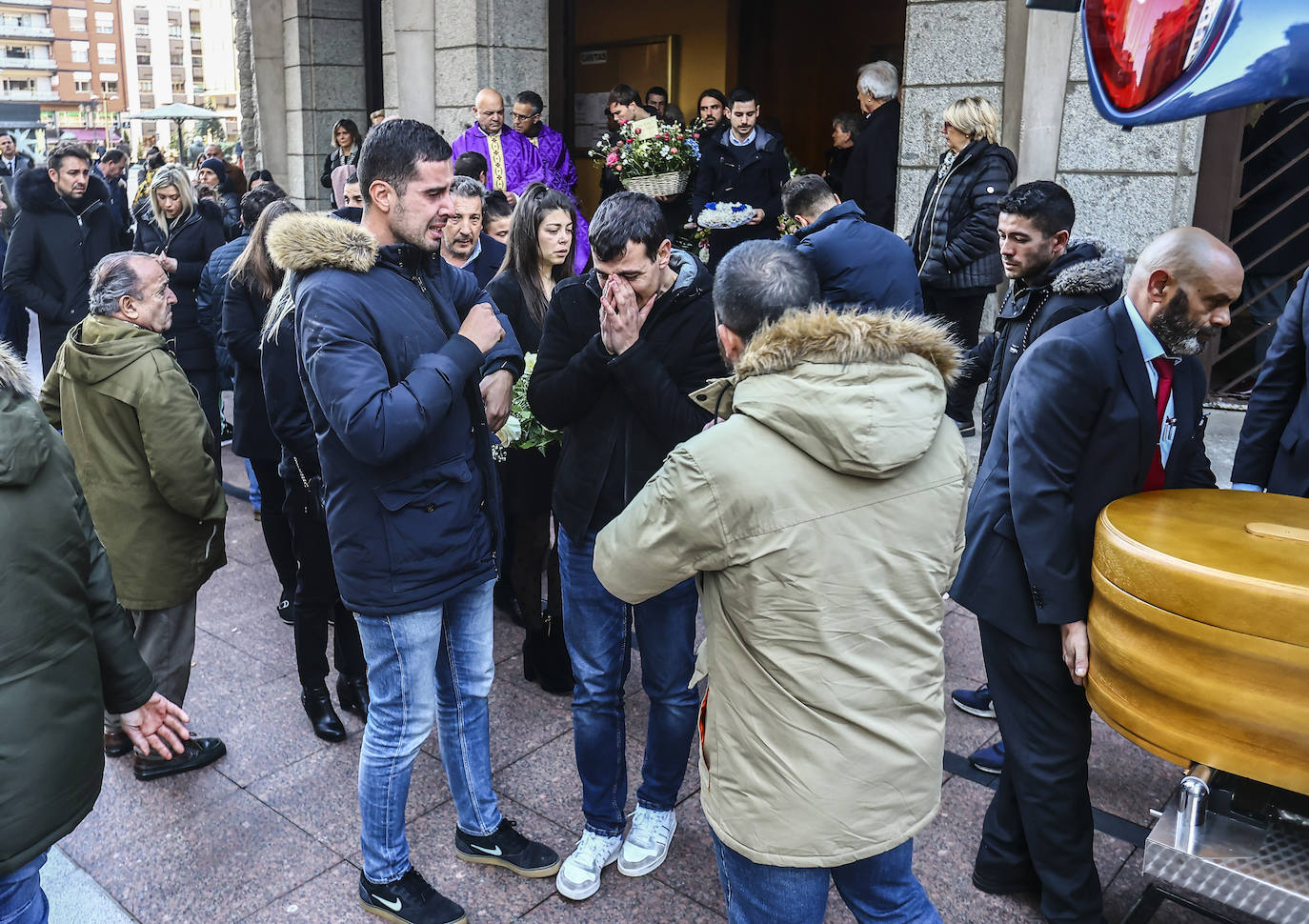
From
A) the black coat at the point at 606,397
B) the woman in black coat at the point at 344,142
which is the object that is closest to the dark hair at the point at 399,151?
the black coat at the point at 606,397

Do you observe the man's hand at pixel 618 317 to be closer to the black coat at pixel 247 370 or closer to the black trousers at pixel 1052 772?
the black trousers at pixel 1052 772

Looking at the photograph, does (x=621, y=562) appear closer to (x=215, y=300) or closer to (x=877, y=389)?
(x=877, y=389)

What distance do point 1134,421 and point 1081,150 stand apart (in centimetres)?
450

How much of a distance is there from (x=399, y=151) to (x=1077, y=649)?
225 cm

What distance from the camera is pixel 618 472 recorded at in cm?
324

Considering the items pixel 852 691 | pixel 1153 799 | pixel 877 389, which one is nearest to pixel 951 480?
pixel 877 389

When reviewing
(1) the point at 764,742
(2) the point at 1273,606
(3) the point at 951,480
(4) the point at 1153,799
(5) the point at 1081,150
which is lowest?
→ (4) the point at 1153,799

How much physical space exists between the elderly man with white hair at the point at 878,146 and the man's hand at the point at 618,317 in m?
5.16

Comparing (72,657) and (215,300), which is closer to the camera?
(72,657)

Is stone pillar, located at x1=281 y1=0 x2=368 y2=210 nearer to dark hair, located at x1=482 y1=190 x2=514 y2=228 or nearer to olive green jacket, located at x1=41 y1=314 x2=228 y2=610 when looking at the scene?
dark hair, located at x1=482 y1=190 x2=514 y2=228

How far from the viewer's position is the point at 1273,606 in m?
2.15

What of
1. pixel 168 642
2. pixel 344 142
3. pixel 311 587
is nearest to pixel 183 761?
pixel 168 642

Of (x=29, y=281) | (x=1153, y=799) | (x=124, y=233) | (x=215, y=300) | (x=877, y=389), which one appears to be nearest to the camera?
(x=877, y=389)

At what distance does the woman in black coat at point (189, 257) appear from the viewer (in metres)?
7.19
